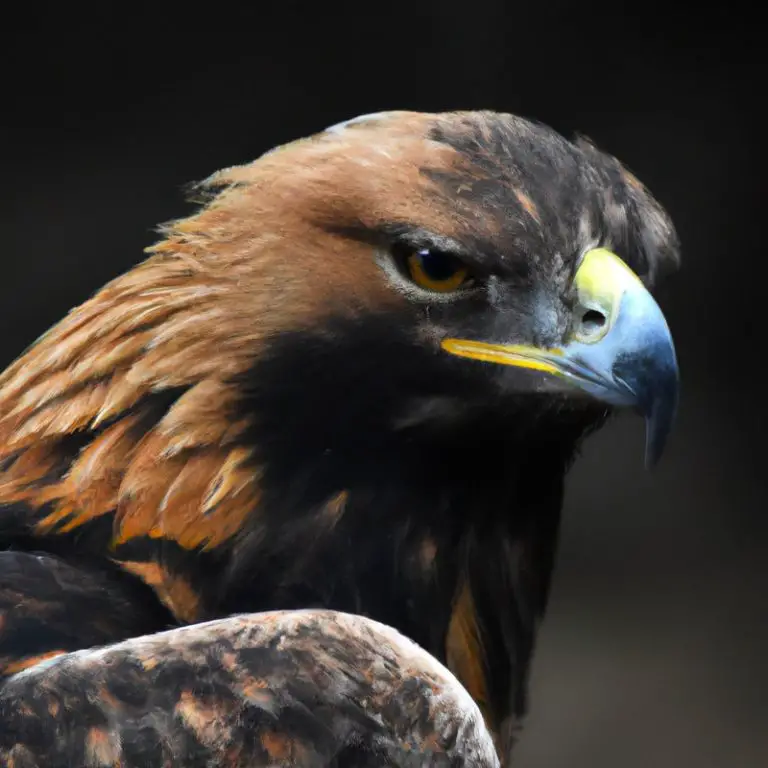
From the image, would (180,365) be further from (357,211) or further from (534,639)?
(534,639)

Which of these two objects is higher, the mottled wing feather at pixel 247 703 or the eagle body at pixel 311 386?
the eagle body at pixel 311 386

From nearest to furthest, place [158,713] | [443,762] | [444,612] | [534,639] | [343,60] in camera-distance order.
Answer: [158,713] → [443,762] → [444,612] → [534,639] → [343,60]

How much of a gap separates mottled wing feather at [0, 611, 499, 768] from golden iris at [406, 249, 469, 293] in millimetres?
Answer: 554

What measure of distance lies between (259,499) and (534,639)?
68 centimetres

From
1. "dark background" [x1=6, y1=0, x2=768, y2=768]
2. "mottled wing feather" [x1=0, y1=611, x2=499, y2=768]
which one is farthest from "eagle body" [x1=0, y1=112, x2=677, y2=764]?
"dark background" [x1=6, y1=0, x2=768, y2=768]

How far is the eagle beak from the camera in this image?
201 centimetres

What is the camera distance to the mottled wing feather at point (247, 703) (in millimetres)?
1688

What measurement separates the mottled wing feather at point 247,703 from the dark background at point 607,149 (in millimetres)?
3526

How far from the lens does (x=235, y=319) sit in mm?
2125

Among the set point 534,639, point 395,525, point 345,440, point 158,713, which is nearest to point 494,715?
point 534,639

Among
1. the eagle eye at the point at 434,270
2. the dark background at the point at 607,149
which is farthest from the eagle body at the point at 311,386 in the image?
the dark background at the point at 607,149

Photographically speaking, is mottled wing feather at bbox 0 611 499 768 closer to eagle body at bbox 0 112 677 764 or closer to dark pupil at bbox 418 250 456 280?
eagle body at bbox 0 112 677 764

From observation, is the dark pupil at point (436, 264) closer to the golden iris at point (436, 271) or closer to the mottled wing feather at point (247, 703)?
the golden iris at point (436, 271)

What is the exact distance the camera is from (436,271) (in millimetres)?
2072
